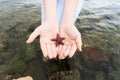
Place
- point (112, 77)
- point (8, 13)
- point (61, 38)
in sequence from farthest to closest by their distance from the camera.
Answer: point (8, 13)
point (112, 77)
point (61, 38)

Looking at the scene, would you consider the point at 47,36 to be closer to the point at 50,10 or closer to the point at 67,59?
the point at 50,10

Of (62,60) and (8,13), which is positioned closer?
(62,60)

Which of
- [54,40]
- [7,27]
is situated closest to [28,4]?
[7,27]

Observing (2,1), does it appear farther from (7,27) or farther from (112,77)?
(112,77)

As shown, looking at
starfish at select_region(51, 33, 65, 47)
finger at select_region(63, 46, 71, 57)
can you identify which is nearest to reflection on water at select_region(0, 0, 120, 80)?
finger at select_region(63, 46, 71, 57)

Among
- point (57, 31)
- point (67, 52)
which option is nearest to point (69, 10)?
point (57, 31)

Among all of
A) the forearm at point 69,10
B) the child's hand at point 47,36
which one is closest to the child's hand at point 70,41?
the child's hand at point 47,36
